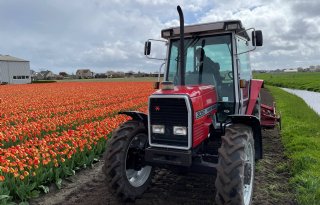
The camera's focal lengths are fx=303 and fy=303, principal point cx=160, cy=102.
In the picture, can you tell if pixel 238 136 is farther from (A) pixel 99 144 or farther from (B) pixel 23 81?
(B) pixel 23 81

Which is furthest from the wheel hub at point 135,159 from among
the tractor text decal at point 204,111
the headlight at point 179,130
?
the tractor text decal at point 204,111

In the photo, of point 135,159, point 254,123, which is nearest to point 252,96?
point 254,123

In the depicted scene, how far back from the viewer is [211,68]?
5141mm

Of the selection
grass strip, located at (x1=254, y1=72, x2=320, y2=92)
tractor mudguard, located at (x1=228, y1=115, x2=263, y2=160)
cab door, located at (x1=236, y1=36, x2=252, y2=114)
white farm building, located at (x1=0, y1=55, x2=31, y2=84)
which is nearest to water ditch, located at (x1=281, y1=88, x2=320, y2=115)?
grass strip, located at (x1=254, y1=72, x2=320, y2=92)

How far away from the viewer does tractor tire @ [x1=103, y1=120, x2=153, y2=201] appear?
14.3ft

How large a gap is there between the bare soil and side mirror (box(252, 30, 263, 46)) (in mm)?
2404

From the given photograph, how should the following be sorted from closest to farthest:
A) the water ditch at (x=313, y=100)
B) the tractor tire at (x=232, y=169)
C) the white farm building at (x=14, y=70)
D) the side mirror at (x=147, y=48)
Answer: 1. the tractor tire at (x=232, y=169)
2. the side mirror at (x=147, y=48)
3. the water ditch at (x=313, y=100)
4. the white farm building at (x=14, y=70)

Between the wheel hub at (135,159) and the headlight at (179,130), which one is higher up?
the headlight at (179,130)

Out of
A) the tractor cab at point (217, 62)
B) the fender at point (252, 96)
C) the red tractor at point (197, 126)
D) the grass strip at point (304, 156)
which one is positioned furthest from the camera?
the fender at point (252, 96)

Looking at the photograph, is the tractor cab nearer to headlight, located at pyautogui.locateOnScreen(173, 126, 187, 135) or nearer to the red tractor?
the red tractor

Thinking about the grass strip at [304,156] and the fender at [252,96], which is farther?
the fender at [252,96]

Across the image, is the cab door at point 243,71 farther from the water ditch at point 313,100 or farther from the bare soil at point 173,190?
the water ditch at point 313,100

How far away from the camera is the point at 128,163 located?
4719 mm

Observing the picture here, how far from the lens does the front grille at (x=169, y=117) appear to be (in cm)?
416
